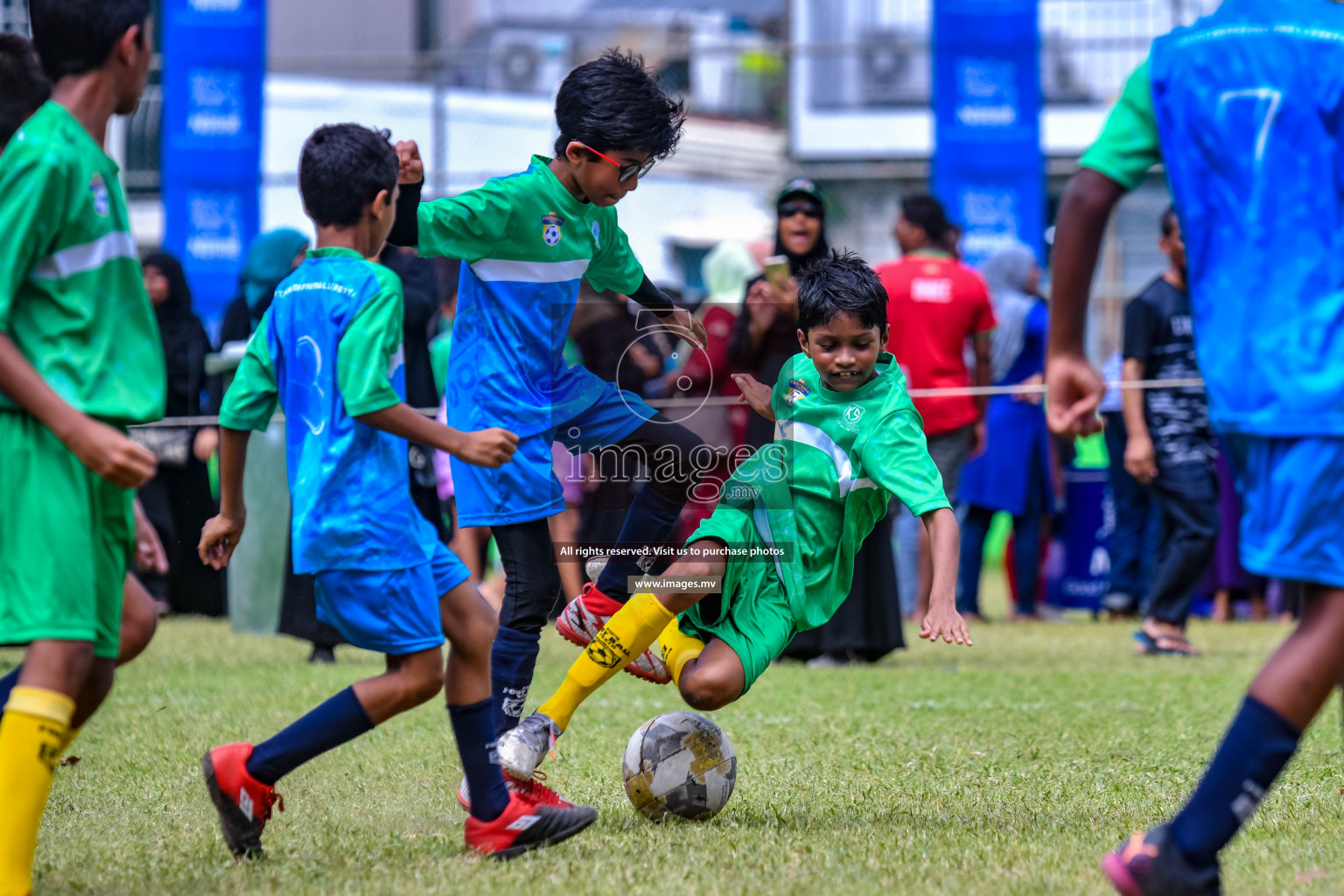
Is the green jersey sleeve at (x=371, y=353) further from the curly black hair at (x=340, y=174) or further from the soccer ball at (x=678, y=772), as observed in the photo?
the soccer ball at (x=678, y=772)

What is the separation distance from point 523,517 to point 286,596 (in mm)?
3890

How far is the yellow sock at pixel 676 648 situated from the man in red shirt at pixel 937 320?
431cm

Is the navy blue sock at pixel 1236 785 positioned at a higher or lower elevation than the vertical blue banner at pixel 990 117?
lower

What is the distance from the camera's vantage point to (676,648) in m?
4.00

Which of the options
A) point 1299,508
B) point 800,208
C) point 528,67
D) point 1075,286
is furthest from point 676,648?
point 528,67

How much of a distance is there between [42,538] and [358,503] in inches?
26.2

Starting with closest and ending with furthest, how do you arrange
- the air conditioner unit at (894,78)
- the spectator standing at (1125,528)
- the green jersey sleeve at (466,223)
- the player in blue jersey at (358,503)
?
1. the player in blue jersey at (358,503)
2. the green jersey sleeve at (466,223)
3. the spectator standing at (1125,528)
4. the air conditioner unit at (894,78)

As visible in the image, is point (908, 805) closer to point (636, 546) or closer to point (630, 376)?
point (636, 546)

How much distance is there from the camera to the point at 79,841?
352 cm

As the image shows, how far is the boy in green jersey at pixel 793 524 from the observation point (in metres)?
3.84

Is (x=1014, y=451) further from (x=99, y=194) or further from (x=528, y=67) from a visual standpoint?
(x=528, y=67)

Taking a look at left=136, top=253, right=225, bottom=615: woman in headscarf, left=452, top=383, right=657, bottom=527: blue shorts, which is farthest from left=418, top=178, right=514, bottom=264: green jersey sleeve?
left=136, top=253, right=225, bottom=615: woman in headscarf

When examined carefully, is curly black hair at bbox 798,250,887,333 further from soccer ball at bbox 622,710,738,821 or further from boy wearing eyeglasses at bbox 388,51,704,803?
soccer ball at bbox 622,710,738,821

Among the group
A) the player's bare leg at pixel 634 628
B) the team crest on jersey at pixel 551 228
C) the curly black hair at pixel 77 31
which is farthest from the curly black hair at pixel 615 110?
the curly black hair at pixel 77 31
